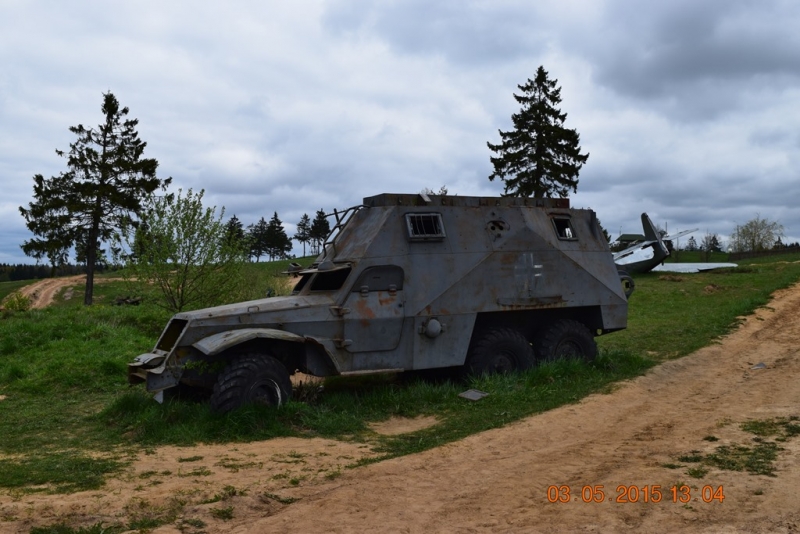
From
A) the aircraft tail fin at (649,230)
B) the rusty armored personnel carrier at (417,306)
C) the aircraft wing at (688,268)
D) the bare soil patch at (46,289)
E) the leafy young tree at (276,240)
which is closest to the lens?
the rusty armored personnel carrier at (417,306)

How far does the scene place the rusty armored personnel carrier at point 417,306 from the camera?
8.91m

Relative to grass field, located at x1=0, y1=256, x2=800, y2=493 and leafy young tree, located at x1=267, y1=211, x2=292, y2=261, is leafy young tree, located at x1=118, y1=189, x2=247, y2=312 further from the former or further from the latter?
leafy young tree, located at x1=267, y1=211, x2=292, y2=261

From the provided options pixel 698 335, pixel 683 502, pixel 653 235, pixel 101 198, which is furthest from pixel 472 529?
pixel 101 198

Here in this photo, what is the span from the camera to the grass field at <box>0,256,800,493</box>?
26.0ft

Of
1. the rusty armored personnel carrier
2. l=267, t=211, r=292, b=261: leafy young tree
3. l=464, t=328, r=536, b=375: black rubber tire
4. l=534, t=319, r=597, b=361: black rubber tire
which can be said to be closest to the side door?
the rusty armored personnel carrier

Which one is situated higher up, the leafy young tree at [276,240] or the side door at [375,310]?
the leafy young tree at [276,240]

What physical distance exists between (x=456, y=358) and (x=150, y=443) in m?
4.46

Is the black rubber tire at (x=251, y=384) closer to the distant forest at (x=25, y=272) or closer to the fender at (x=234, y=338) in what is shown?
the fender at (x=234, y=338)

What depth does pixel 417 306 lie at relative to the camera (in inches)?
405

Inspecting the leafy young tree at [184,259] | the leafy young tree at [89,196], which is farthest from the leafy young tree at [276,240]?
the leafy young tree at [184,259]

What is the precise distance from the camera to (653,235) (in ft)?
116

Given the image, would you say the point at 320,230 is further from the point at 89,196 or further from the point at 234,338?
the point at 234,338
